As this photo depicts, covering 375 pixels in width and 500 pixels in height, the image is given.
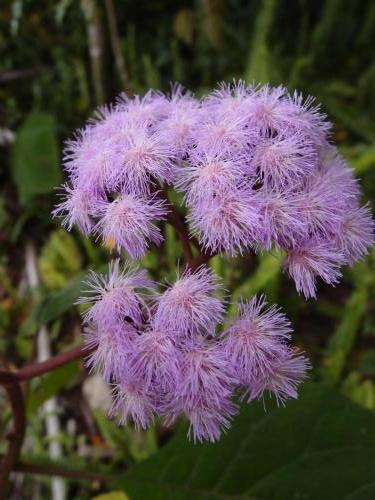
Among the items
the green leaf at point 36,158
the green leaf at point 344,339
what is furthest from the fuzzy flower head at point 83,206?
the green leaf at point 36,158

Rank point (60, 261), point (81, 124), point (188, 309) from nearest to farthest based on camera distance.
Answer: point (188, 309), point (60, 261), point (81, 124)

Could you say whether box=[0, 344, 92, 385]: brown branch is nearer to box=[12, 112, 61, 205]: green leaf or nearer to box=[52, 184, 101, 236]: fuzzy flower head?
box=[52, 184, 101, 236]: fuzzy flower head

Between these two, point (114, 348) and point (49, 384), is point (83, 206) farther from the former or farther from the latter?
point (49, 384)

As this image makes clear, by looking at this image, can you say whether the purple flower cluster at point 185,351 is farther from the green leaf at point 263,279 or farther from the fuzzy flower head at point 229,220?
the green leaf at point 263,279

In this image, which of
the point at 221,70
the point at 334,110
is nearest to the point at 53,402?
the point at 334,110

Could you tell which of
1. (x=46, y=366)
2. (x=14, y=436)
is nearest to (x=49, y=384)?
(x=14, y=436)

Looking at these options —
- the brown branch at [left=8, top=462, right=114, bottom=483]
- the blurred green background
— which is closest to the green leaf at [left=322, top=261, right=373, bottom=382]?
the blurred green background
